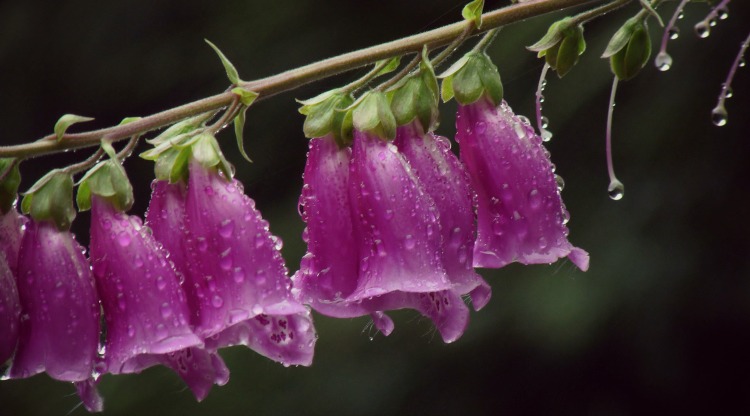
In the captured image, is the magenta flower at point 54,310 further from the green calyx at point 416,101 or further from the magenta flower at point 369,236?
the green calyx at point 416,101

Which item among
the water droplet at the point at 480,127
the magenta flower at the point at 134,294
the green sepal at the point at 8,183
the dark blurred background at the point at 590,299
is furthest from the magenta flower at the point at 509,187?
the dark blurred background at the point at 590,299

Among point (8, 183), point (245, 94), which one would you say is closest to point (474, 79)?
point (245, 94)

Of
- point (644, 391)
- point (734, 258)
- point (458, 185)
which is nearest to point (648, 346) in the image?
point (644, 391)

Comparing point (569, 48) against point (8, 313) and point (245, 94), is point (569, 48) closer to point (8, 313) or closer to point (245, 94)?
point (245, 94)

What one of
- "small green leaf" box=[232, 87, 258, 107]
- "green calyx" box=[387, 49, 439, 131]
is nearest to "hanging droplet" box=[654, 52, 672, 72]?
"green calyx" box=[387, 49, 439, 131]

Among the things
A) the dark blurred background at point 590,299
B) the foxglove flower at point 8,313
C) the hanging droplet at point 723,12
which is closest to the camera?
the foxglove flower at point 8,313

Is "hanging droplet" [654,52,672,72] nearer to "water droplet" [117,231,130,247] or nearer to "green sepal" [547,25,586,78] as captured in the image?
"green sepal" [547,25,586,78]

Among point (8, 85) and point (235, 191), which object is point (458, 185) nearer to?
point (235, 191)
